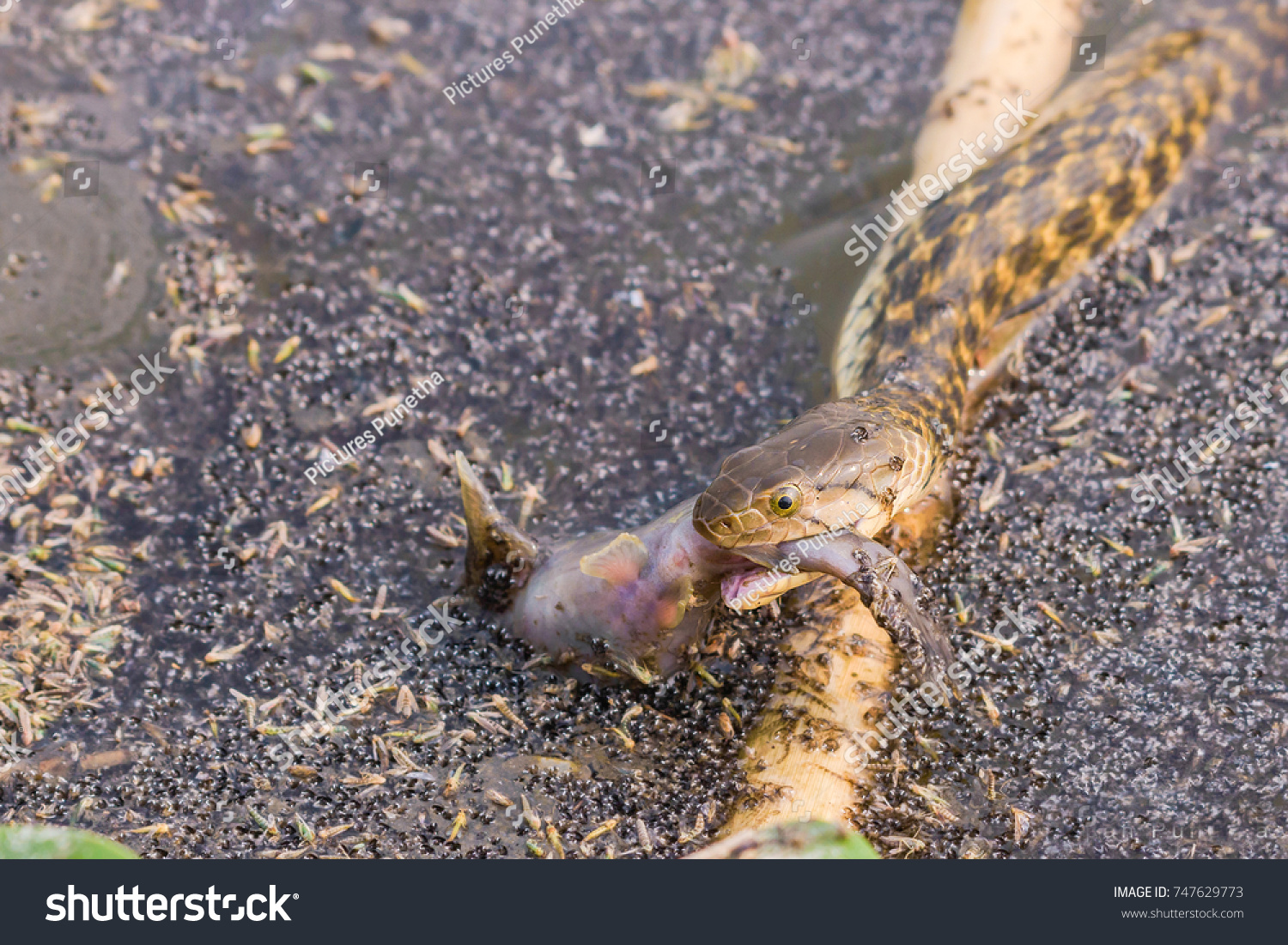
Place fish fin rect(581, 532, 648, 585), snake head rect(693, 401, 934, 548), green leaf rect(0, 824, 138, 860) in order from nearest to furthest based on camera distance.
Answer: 1. green leaf rect(0, 824, 138, 860)
2. snake head rect(693, 401, 934, 548)
3. fish fin rect(581, 532, 648, 585)

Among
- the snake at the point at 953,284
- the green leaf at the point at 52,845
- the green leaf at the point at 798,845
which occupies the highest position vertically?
the snake at the point at 953,284

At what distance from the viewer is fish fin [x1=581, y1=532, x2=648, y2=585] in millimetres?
4523

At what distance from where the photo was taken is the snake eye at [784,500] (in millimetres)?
4426

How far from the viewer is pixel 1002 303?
20.9ft

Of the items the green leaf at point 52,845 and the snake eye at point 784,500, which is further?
the snake eye at point 784,500

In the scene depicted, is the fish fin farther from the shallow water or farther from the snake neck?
the snake neck

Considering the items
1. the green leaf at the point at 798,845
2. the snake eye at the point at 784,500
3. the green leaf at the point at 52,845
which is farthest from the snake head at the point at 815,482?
Result: the green leaf at the point at 52,845

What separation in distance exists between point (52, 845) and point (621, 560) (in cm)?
230

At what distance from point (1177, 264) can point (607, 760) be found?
4.75m

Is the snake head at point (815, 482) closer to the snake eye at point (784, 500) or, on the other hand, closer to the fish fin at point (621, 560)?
the snake eye at point (784, 500)

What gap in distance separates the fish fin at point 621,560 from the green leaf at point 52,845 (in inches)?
79.8

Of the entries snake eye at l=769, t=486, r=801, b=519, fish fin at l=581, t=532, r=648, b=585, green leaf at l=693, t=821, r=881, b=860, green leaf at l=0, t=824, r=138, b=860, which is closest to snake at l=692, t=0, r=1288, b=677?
snake eye at l=769, t=486, r=801, b=519

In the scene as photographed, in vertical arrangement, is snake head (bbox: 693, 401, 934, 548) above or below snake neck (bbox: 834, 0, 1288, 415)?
below

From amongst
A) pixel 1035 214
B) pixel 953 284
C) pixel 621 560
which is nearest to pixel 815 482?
→ pixel 621 560
